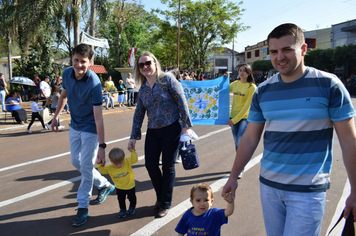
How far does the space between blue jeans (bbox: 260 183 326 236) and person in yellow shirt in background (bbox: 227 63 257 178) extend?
9.86ft

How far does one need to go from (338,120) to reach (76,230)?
3.03m

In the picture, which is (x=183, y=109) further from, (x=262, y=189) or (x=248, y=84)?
(x=248, y=84)

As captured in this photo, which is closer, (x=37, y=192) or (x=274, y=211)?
(x=274, y=211)

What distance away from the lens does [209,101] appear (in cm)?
661

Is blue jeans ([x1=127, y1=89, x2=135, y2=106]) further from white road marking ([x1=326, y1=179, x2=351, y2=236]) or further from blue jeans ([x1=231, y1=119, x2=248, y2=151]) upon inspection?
white road marking ([x1=326, y1=179, x2=351, y2=236])

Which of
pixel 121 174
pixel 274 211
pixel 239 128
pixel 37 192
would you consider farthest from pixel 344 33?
pixel 274 211

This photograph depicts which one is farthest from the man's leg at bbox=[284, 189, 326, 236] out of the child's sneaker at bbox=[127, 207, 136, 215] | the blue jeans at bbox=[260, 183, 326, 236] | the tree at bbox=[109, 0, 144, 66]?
the tree at bbox=[109, 0, 144, 66]

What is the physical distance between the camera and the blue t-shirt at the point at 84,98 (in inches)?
137

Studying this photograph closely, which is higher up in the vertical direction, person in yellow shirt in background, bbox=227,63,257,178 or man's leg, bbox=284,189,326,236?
person in yellow shirt in background, bbox=227,63,257,178

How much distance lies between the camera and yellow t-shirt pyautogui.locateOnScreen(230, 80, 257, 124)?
194 inches

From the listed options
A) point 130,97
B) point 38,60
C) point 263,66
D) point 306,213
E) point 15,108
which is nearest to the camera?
point 306,213

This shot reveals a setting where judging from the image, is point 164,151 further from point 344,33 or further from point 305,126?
point 344,33

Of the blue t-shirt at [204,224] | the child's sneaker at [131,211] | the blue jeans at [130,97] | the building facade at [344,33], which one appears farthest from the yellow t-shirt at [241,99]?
the building facade at [344,33]

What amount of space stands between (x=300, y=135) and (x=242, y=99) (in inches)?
127
